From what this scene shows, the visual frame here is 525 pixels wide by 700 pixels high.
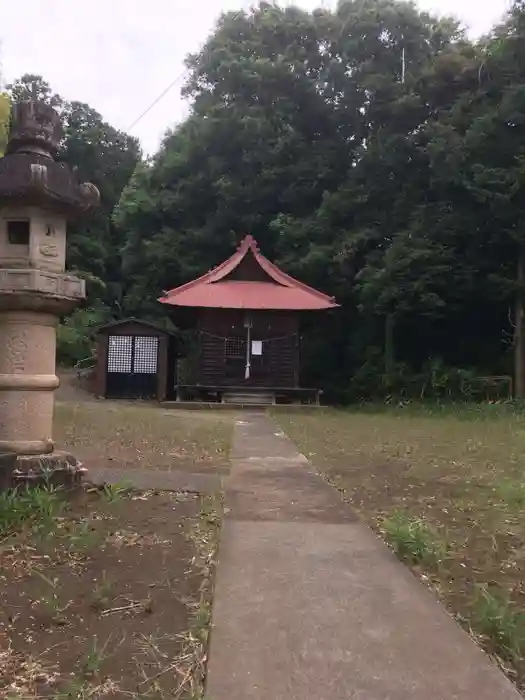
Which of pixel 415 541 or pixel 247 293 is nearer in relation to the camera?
pixel 415 541

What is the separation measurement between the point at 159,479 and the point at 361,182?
2124 centimetres

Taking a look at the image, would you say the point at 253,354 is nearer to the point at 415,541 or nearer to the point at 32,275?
the point at 32,275

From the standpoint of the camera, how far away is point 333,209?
24.2 metres

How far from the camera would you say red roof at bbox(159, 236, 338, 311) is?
1970 cm

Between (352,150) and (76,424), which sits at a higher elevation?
(352,150)

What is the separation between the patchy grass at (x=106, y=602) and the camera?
88.0 inches

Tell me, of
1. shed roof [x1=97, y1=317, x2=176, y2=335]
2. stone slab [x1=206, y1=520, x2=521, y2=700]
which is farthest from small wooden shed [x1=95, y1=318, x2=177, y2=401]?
stone slab [x1=206, y1=520, x2=521, y2=700]

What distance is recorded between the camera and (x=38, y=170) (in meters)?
4.78

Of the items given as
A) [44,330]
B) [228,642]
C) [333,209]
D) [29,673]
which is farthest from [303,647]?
[333,209]

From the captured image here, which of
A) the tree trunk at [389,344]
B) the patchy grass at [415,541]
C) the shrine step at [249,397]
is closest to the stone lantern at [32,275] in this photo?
the patchy grass at [415,541]

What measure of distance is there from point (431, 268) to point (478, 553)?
16.6 metres

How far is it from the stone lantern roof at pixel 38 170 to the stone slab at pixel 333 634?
297cm

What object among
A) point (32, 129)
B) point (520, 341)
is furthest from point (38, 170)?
point (520, 341)

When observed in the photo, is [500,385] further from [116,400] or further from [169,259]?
[169,259]
